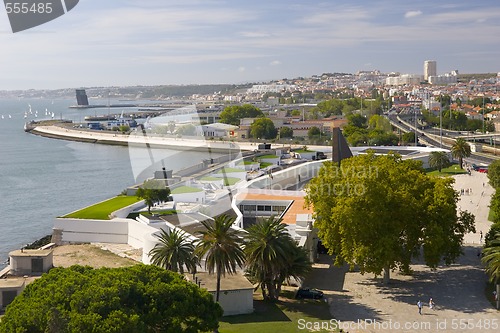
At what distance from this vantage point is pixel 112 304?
25.0 ft

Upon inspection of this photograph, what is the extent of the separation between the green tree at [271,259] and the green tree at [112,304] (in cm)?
292

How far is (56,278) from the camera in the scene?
27.8ft

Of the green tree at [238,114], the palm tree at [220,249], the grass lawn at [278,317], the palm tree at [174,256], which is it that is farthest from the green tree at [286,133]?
the palm tree at [220,249]

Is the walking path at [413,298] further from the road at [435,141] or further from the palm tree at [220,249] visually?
the road at [435,141]

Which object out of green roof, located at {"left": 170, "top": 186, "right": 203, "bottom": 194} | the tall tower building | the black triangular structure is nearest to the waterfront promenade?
green roof, located at {"left": 170, "top": 186, "right": 203, "bottom": 194}

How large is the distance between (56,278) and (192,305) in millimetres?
1903

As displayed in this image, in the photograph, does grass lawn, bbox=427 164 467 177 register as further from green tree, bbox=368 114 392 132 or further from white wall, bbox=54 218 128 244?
green tree, bbox=368 114 392 132

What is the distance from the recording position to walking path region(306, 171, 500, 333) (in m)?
10.7

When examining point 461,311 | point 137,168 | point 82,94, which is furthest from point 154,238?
point 82,94

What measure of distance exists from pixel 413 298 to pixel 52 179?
996 inches

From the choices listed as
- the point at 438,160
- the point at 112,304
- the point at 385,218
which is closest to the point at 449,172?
the point at 438,160

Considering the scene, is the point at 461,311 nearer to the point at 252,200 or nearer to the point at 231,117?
the point at 252,200

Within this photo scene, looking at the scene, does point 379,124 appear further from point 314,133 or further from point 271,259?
point 271,259

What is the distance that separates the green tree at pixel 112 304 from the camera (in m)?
7.37
